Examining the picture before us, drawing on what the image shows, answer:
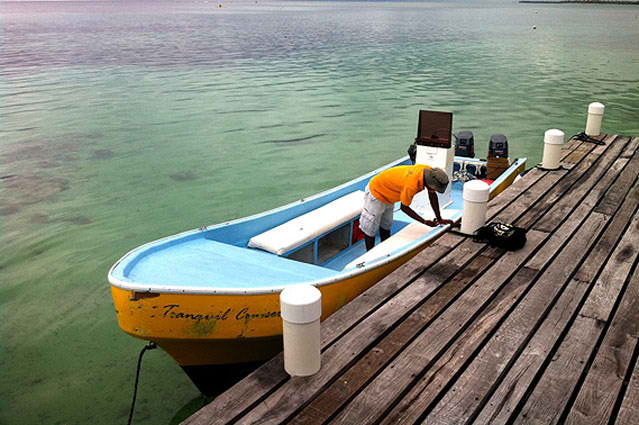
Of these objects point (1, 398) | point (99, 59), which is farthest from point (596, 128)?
point (99, 59)

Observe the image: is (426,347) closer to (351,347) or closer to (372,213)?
(351,347)

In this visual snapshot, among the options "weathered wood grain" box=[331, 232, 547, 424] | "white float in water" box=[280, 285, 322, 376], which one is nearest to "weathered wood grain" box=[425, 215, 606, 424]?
"weathered wood grain" box=[331, 232, 547, 424]

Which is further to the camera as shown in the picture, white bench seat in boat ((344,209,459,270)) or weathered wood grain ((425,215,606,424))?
white bench seat in boat ((344,209,459,270))

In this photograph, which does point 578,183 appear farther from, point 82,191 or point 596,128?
point 82,191

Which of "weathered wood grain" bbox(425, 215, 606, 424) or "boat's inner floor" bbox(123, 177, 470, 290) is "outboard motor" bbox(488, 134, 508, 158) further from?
"weathered wood grain" bbox(425, 215, 606, 424)

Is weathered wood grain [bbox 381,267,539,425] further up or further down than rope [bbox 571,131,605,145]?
further down

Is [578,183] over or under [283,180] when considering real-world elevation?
over

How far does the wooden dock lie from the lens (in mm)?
3410

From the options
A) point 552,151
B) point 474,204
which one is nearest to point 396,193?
point 474,204

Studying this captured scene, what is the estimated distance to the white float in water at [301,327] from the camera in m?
3.40

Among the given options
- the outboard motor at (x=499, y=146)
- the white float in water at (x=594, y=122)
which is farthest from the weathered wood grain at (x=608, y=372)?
the white float in water at (x=594, y=122)

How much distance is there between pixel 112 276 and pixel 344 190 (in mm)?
3971

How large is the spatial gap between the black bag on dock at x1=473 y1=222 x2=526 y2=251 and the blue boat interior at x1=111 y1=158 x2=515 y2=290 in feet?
5.34

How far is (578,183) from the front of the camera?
26.1 feet
